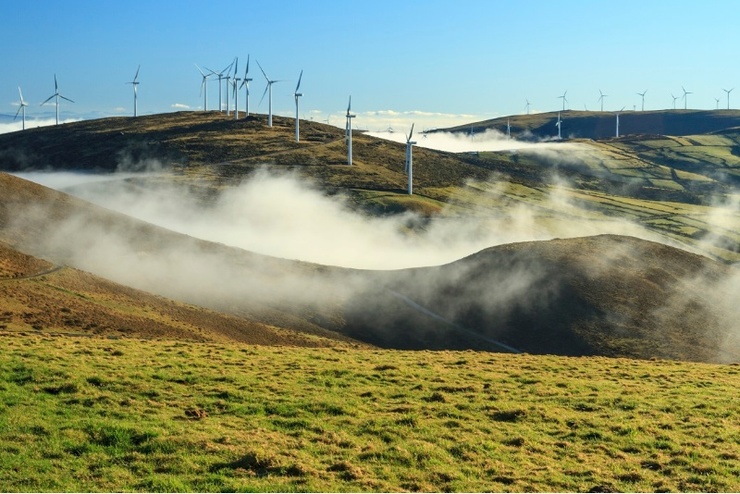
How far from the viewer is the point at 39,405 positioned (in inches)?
1325

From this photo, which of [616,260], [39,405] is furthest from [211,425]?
[616,260]

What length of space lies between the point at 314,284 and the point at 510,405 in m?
68.1

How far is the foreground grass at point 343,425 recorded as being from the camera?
26.3m

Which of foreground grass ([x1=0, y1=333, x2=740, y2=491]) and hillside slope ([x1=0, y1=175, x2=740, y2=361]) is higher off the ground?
foreground grass ([x1=0, y1=333, x2=740, y2=491])

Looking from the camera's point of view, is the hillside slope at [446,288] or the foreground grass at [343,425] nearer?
the foreground grass at [343,425]

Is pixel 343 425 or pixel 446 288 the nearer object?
pixel 343 425

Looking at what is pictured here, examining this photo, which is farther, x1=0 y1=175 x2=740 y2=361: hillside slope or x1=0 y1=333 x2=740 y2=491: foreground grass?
x1=0 y1=175 x2=740 y2=361: hillside slope

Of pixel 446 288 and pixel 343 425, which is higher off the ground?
pixel 343 425

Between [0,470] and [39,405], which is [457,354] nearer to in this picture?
[39,405]

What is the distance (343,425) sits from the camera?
109ft

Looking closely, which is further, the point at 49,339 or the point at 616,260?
the point at 616,260

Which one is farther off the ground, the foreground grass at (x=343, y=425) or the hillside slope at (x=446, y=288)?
the foreground grass at (x=343, y=425)

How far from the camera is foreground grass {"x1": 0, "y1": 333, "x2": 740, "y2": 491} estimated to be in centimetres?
2628

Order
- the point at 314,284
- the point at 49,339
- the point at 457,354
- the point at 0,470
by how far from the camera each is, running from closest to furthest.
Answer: the point at 0,470, the point at 49,339, the point at 457,354, the point at 314,284
